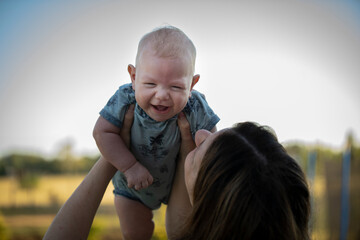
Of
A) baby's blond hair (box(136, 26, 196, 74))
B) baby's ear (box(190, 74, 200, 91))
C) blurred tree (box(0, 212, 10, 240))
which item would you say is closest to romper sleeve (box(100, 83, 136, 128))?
baby's blond hair (box(136, 26, 196, 74))

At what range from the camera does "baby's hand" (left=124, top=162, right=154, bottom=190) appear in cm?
126

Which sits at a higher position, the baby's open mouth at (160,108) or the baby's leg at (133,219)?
the baby's open mouth at (160,108)

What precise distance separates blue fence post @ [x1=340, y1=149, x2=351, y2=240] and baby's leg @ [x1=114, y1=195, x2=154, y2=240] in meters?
5.77

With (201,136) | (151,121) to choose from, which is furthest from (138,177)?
(201,136)

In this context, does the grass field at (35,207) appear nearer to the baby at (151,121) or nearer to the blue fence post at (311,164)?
the blue fence post at (311,164)

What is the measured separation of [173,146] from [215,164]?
1.29 ft

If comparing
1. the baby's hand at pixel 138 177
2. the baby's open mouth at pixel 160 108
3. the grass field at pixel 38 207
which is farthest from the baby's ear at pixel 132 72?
the grass field at pixel 38 207

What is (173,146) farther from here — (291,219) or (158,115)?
(291,219)

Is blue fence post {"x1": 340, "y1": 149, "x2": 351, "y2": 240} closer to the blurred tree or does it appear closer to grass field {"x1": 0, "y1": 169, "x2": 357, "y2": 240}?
grass field {"x1": 0, "y1": 169, "x2": 357, "y2": 240}

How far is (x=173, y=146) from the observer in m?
1.33

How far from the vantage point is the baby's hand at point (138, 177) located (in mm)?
1261

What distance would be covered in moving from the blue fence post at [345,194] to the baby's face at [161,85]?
19.5 ft

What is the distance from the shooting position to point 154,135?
1.30 meters

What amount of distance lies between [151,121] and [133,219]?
→ 455 millimetres
